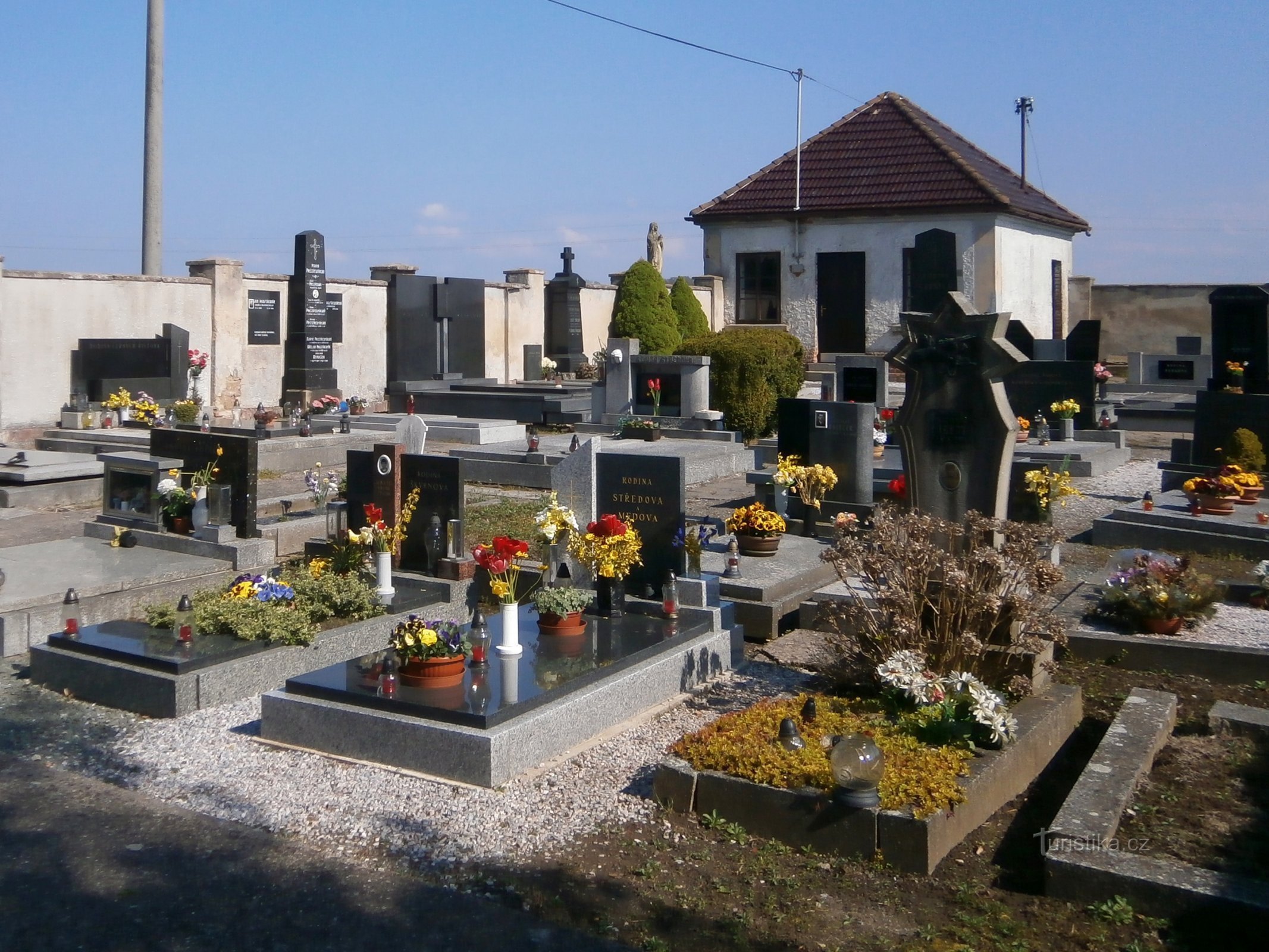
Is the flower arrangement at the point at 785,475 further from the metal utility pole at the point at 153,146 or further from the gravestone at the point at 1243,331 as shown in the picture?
the metal utility pole at the point at 153,146

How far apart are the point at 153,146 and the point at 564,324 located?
10.4m

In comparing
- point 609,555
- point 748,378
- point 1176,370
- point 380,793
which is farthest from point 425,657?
point 1176,370

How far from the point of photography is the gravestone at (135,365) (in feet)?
61.0

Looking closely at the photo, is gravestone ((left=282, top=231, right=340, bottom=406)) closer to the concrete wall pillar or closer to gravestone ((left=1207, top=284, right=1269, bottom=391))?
the concrete wall pillar

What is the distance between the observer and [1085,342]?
887 inches

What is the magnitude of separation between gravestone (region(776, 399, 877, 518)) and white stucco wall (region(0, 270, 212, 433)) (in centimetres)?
1188

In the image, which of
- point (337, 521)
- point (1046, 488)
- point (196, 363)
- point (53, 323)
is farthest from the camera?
point (196, 363)

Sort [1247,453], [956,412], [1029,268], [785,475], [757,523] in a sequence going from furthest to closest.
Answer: [1029,268] < [1247,453] < [785,475] < [757,523] < [956,412]

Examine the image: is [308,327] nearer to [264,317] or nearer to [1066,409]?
[264,317]

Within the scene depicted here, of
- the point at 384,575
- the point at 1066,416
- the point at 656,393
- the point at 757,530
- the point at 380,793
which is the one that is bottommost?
the point at 380,793

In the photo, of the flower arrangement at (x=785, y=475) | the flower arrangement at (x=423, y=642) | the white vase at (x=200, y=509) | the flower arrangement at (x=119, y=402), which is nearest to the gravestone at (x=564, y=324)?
the flower arrangement at (x=119, y=402)

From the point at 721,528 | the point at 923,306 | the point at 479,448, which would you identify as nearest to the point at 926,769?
the point at 721,528

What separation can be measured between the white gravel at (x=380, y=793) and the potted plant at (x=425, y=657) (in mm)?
553

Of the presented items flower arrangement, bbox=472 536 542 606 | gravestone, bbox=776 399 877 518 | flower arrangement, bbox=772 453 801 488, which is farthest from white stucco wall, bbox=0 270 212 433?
flower arrangement, bbox=472 536 542 606
